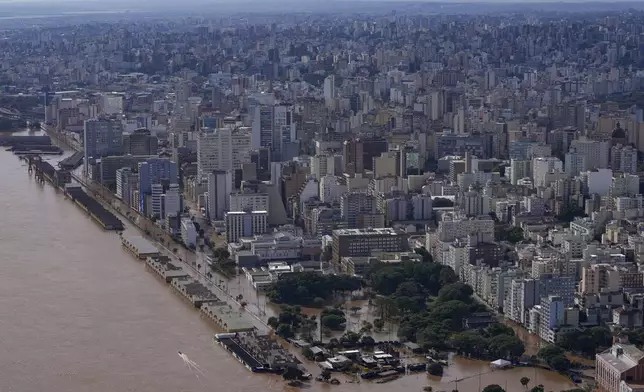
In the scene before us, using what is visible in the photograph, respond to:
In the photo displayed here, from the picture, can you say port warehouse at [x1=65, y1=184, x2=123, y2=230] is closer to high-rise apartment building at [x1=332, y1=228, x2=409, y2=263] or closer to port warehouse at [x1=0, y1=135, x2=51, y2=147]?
high-rise apartment building at [x1=332, y1=228, x2=409, y2=263]

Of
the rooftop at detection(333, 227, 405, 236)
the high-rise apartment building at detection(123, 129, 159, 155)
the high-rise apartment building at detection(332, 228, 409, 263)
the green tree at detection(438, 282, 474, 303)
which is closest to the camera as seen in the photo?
the green tree at detection(438, 282, 474, 303)

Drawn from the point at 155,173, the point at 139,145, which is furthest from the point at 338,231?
the point at 139,145

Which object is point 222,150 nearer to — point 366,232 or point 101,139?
point 101,139

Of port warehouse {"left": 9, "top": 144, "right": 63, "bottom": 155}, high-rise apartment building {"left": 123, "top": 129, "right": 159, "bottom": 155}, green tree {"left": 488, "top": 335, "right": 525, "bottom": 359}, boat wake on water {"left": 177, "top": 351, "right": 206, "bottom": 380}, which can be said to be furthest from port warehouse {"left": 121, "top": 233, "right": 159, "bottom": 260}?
port warehouse {"left": 9, "top": 144, "right": 63, "bottom": 155}

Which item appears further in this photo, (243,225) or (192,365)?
(243,225)

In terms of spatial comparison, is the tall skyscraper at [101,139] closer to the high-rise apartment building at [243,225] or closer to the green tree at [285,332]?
the high-rise apartment building at [243,225]

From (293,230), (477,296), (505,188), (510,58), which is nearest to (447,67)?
(510,58)
